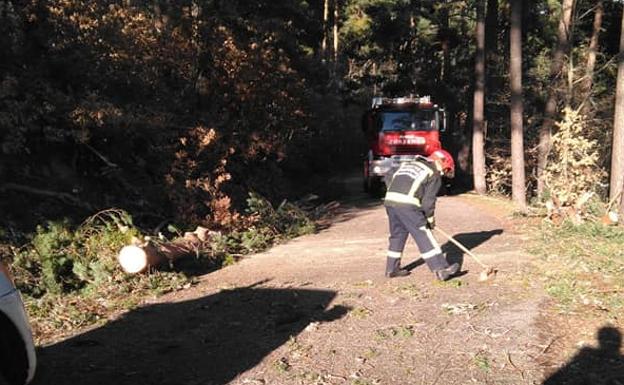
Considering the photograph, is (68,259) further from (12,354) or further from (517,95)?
(517,95)

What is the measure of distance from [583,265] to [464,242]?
274 centimetres

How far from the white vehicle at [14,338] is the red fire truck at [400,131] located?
14617mm

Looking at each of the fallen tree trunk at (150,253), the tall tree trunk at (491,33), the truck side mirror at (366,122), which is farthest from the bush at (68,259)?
the tall tree trunk at (491,33)

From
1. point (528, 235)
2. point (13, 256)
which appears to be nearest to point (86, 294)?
point (13, 256)

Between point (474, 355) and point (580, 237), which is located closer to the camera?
point (474, 355)

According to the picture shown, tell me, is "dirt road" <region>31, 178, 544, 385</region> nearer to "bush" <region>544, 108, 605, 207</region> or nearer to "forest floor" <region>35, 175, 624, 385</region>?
"forest floor" <region>35, 175, 624, 385</region>

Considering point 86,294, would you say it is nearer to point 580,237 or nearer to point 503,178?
point 580,237

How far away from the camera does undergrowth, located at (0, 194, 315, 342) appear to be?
269 inches

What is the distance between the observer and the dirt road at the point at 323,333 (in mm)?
4812

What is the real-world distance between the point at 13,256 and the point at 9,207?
3.31 metres

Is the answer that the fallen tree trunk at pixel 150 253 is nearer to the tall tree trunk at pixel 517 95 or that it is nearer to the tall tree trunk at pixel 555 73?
the tall tree trunk at pixel 517 95

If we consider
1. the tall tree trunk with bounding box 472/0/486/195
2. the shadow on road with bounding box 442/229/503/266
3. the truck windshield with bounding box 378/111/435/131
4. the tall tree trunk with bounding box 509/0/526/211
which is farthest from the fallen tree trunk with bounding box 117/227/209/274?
the tall tree trunk with bounding box 472/0/486/195

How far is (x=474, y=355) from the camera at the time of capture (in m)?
5.00

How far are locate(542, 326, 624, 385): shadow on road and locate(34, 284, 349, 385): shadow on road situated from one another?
7.55 feet
